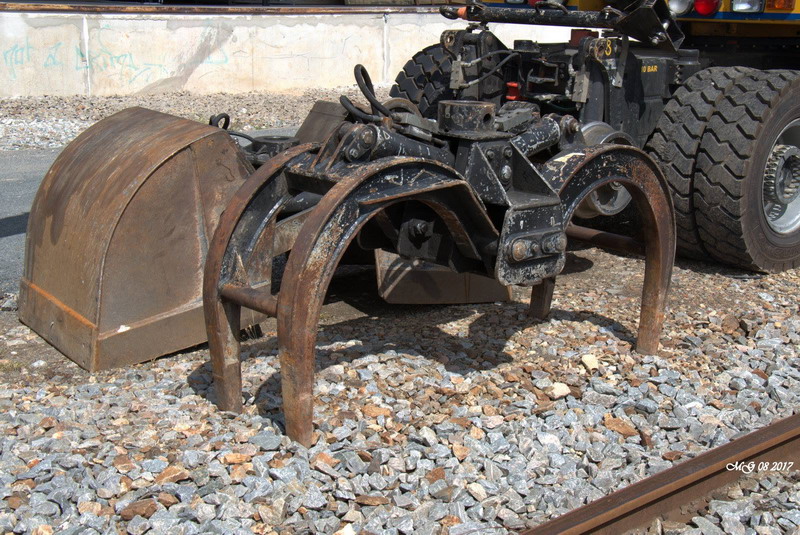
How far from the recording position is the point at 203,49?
1314 centimetres

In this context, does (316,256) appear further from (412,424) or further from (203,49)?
(203,49)

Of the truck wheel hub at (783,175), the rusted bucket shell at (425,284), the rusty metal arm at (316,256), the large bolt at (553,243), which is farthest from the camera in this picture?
the truck wheel hub at (783,175)

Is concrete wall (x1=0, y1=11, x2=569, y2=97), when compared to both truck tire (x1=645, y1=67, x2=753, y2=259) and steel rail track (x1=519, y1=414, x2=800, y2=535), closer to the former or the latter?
truck tire (x1=645, y1=67, x2=753, y2=259)

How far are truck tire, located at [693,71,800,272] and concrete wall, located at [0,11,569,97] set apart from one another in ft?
30.6

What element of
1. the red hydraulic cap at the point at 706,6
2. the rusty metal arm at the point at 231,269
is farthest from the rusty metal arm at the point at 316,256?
A: the red hydraulic cap at the point at 706,6

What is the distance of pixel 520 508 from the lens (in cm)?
288

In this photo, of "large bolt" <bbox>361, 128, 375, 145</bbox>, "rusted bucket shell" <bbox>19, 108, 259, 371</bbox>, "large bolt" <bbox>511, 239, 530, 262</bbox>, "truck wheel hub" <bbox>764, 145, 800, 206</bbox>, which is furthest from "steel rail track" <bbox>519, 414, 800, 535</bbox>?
"truck wheel hub" <bbox>764, 145, 800, 206</bbox>

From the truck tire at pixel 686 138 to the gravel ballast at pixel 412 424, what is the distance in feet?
2.62

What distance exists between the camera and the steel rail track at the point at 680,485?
109 inches

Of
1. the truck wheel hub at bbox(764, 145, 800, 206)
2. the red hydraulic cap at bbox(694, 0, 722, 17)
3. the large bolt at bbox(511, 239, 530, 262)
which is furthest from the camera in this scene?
Answer: the red hydraulic cap at bbox(694, 0, 722, 17)

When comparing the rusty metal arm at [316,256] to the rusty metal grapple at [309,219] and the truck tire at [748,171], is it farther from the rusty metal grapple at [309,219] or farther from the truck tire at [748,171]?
the truck tire at [748,171]

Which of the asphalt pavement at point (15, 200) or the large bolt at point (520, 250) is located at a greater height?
the large bolt at point (520, 250)

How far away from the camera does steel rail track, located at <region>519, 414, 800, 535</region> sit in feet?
9.07

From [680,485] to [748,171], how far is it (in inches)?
108
